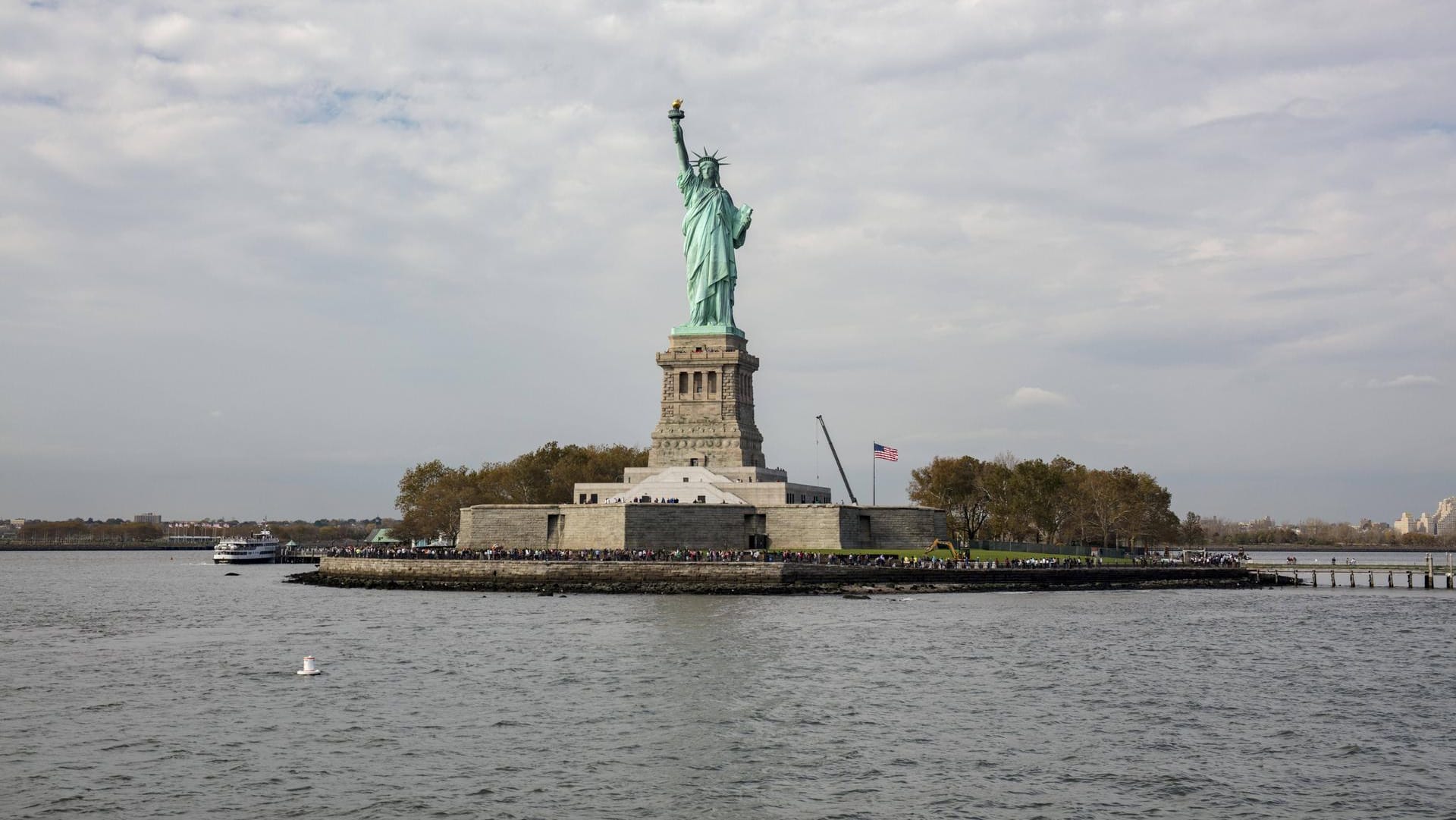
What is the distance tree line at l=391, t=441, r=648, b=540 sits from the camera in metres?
100

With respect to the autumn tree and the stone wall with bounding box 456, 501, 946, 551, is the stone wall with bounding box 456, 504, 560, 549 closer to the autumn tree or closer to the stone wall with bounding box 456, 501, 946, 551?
the stone wall with bounding box 456, 501, 946, 551

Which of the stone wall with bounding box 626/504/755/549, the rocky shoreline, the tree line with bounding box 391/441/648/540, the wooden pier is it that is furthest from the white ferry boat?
the wooden pier

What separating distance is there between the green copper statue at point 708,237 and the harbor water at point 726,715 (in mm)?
32894

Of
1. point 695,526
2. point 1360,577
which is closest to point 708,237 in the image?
point 695,526

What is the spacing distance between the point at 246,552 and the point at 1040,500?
71243 mm

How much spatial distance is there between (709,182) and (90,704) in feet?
193

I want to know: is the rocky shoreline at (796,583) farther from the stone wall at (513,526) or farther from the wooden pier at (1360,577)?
the stone wall at (513,526)

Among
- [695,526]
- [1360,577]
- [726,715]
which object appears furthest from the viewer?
[1360,577]

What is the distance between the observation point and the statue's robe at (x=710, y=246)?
8281 cm

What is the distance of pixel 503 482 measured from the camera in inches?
4080

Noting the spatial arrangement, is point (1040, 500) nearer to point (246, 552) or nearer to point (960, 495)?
point (960, 495)

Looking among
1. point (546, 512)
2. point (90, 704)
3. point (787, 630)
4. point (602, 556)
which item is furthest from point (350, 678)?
point (546, 512)

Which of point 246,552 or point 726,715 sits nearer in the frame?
point 726,715

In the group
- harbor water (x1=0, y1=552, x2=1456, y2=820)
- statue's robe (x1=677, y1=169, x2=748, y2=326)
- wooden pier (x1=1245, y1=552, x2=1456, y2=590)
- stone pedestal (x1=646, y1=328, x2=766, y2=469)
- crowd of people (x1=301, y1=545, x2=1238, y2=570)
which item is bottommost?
harbor water (x1=0, y1=552, x2=1456, y2=820)
